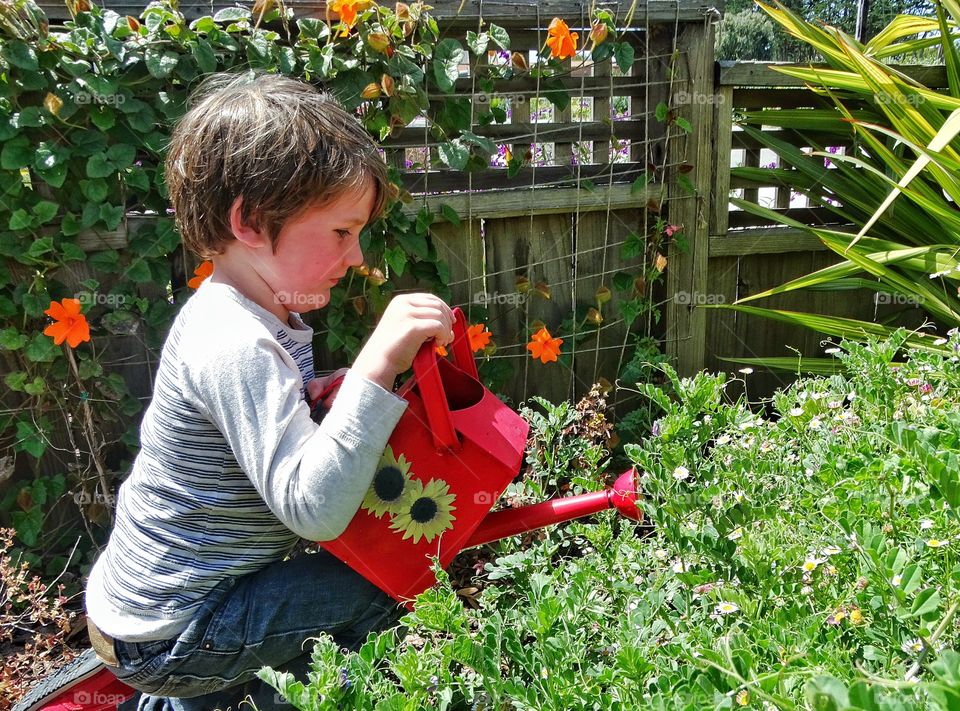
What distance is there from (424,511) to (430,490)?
1.4 inches

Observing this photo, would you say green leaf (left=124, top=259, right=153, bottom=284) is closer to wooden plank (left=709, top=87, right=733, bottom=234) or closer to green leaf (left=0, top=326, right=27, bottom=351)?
green leaf (left=0, top=326, right=27, bottom=351)

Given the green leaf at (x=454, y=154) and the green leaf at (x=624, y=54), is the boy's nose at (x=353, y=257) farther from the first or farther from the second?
the green leaf at (x=624, y=54)

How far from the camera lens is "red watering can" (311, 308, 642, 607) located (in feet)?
3.93

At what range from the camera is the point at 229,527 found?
135cm

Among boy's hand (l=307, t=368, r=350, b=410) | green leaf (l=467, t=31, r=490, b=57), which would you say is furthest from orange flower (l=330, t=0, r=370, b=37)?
boy's hand (l=307, t=368, r=350, b=410)

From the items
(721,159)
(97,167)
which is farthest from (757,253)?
(97,167)

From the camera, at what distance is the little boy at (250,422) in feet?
3.81

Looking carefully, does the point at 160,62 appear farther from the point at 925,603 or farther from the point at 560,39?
the point at 925,603

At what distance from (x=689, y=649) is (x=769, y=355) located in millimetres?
2208

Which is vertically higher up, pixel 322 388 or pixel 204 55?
pixel 204 55

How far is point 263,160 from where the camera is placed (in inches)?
48.5

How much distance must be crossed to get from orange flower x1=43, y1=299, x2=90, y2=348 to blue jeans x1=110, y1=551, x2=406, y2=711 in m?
0.88

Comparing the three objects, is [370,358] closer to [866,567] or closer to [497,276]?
[866,567]

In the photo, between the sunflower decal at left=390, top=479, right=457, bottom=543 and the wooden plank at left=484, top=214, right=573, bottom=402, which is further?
the wooden plank at left=484, top=214, right=573, bottom=402
